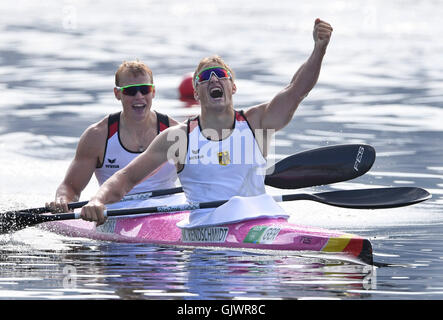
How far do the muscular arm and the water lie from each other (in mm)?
1197

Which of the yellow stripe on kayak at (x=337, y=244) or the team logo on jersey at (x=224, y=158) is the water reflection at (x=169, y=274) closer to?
the yellow stripe on kayak at (x=337, y=244)

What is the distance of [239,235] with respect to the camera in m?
10.6

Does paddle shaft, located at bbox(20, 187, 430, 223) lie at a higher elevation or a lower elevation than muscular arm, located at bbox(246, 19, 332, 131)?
lower

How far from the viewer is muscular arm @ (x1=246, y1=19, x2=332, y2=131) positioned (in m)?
10.4

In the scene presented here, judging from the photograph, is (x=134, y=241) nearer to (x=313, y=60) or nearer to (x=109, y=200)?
(x=109, y=200)

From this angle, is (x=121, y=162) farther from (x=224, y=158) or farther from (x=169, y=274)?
(x=169, y=274)

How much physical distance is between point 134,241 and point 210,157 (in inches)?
60.5

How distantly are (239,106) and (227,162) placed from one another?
469 inches

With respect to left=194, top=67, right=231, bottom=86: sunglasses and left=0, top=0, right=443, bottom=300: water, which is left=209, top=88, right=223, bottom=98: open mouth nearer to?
left=194, top=67, right=231, bottom=86: sunglasses

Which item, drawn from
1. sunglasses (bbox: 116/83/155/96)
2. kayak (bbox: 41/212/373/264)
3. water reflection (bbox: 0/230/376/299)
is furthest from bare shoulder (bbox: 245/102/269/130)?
sunglasses (bbox: 116/83/155/96)

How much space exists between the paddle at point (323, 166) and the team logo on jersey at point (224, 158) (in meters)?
1.08

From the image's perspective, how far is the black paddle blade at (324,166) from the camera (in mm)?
11695

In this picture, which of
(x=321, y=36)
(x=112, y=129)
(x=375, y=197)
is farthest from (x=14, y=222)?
(x=321, y=36)

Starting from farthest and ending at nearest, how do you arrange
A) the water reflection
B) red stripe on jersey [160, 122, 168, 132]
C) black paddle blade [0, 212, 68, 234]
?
red stripe on jersey [160, 122, 168, 132]
black paddle blade [0, 212, 68, 234]
the water reflection
